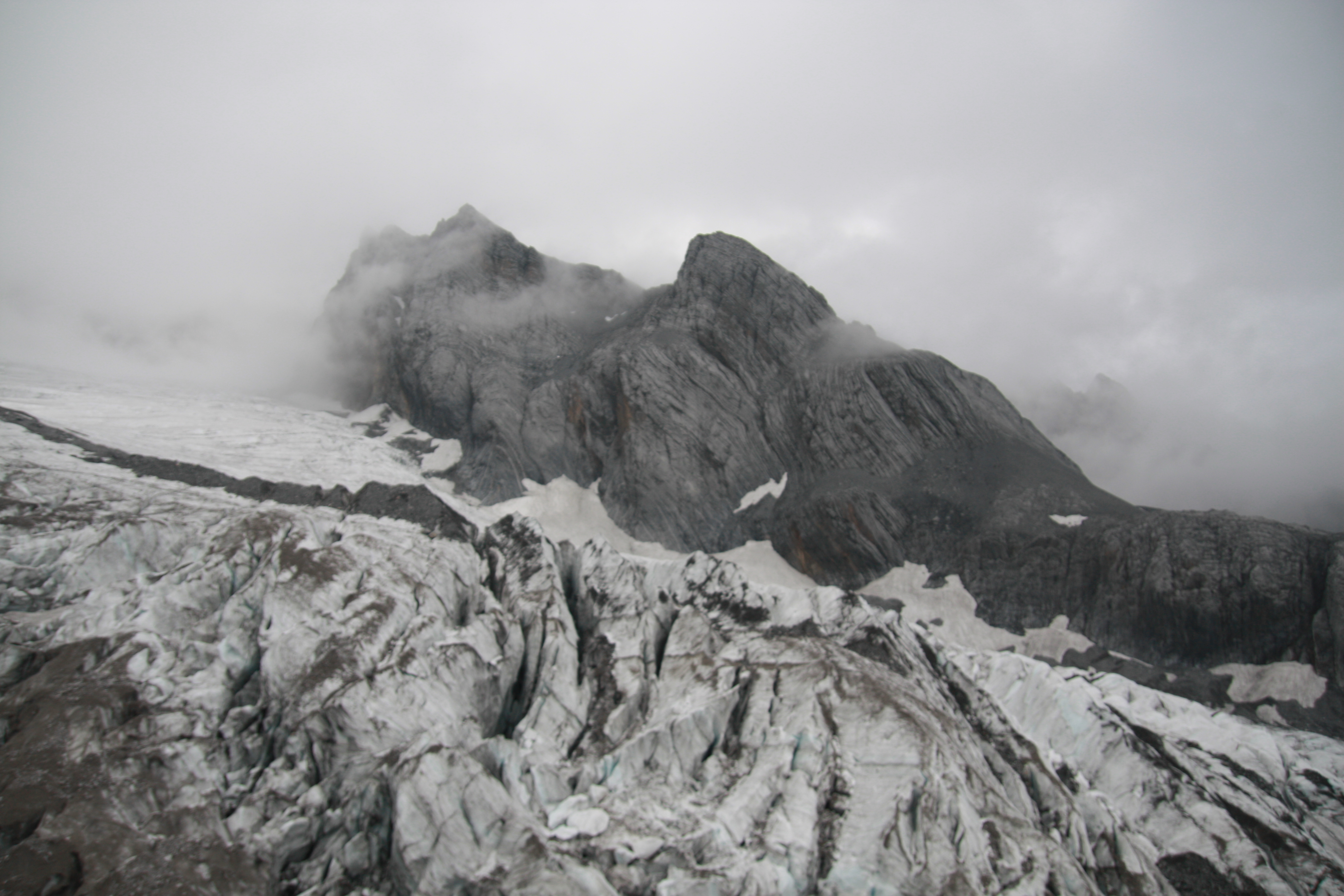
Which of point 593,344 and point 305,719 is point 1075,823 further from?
point 593,344

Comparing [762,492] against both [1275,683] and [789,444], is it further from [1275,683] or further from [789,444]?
[1275,683]

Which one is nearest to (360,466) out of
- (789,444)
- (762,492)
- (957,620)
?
(762,492)

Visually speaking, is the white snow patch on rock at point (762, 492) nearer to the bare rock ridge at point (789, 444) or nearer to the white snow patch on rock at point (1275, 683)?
the bare rock ridge at point (789, 444)

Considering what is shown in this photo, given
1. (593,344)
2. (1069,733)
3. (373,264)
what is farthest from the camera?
(373,264)

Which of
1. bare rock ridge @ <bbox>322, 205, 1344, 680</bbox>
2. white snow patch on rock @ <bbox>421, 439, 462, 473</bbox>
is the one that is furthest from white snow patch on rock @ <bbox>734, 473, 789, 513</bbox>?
white snow patch on rock @ <bbox>421, 439, 462, 473</bbox>

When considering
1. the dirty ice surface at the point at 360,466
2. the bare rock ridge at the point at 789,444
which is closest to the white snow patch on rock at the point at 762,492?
the dirty ice surface at the point at 360,466

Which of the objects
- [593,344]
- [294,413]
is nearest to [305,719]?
[294,413]
